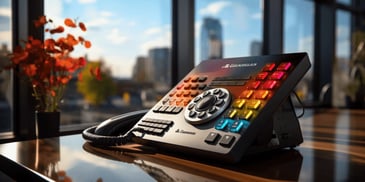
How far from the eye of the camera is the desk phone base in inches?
20.9

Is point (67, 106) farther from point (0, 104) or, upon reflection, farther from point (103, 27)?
point (103, 27)

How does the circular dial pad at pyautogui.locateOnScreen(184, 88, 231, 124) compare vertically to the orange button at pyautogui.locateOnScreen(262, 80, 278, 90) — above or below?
below

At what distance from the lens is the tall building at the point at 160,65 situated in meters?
1.91

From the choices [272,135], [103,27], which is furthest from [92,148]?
[103,27]

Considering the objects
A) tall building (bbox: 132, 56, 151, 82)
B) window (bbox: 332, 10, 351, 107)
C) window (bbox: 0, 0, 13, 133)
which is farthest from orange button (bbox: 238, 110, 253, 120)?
window (bbox: 332, 10, 351, 107)

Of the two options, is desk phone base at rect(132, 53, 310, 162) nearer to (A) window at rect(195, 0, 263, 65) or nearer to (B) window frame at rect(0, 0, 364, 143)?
(B) window frame at rect(0, 0, 364, 143)

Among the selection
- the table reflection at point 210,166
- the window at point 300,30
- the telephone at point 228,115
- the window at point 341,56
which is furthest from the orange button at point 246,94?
the window at point 341,56

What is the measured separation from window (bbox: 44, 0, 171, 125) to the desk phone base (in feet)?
3.36

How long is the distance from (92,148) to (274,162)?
384 millimetres

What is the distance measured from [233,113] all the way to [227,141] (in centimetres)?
7

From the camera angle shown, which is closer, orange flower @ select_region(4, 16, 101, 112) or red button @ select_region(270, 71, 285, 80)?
red button @ select_region(270, 71, 285, 80)

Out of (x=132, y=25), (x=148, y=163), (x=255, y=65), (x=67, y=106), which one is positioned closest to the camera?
(x=148, y=163)

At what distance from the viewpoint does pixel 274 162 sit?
Answer: 0.57m

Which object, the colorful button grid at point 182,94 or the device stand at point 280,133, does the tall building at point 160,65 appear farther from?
the device stand at point 280,133
